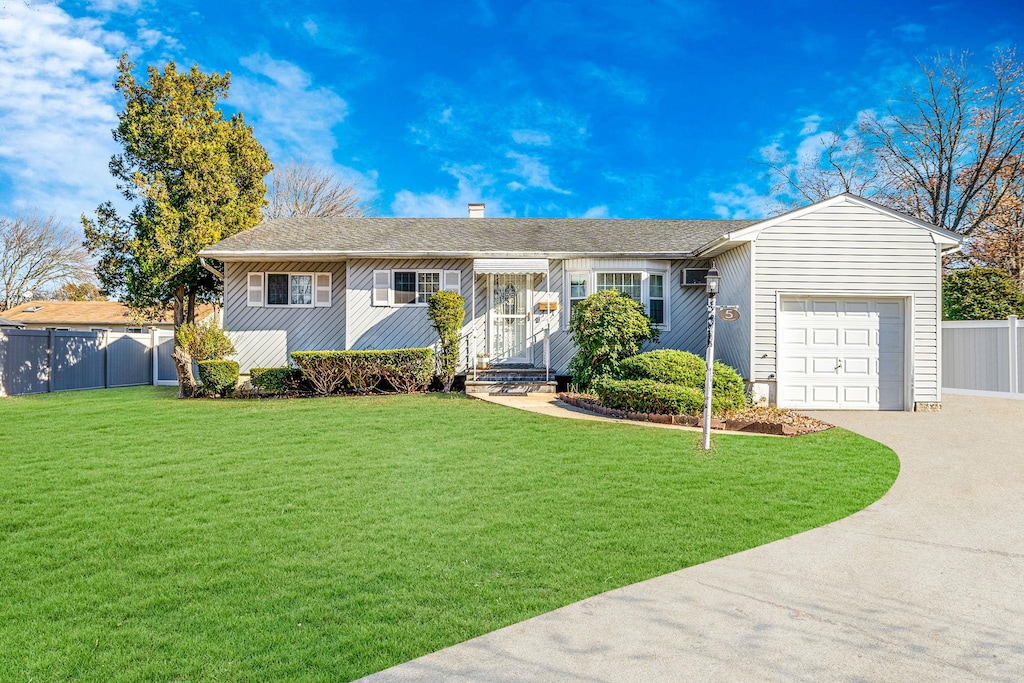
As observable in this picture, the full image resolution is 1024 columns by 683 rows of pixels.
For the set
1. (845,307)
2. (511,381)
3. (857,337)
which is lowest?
(511,381)

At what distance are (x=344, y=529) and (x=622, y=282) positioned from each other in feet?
35.5

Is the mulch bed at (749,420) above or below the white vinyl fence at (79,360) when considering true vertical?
below

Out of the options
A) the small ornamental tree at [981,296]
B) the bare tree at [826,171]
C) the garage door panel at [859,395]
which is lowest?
the garage door panel at [859,395]

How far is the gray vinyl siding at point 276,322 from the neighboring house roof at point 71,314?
1501 cm

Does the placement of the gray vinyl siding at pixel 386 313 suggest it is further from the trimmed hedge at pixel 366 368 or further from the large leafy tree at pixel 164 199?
the large leafy tree at pixel 164 199

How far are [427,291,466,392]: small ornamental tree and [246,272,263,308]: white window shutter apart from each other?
14.7ft

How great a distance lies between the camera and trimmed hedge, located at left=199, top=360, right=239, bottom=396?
1234 cm

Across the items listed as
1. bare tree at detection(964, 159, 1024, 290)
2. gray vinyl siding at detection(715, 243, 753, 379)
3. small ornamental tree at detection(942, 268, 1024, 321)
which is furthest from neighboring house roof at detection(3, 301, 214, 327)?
bare tree at detection(964, 159, 1024, 290)

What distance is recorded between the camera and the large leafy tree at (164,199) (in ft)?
51.8

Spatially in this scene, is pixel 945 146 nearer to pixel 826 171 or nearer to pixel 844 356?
pixel 826 171

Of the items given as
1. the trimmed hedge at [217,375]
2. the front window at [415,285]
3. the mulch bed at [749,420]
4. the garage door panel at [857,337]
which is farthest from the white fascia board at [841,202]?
the trimmed hedge at [217,375]

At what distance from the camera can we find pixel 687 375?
31.5ft

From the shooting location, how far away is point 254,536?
3975 millimetres

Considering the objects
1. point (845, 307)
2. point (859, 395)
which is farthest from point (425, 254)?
point (859, 395)
